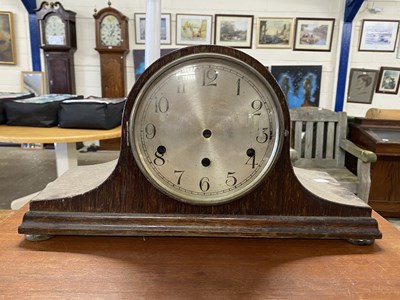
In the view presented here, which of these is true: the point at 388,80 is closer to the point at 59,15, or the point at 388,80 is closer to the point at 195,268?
the point at 59,15

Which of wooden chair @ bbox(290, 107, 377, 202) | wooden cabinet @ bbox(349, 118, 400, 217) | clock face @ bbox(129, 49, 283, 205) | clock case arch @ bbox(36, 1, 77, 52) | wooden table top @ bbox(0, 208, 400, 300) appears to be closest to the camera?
wooden table top @ bbox(0, 208, 400, 300)

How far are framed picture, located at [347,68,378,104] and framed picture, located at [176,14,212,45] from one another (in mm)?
1698

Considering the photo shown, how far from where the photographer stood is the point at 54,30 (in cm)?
374

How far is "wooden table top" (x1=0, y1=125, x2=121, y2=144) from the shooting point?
1.65 metres

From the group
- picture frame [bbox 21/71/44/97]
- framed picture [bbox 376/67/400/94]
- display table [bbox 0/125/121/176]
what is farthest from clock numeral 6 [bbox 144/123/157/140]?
framed picture [bbox 376/67/400/94]

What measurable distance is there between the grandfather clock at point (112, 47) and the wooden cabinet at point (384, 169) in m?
2.54

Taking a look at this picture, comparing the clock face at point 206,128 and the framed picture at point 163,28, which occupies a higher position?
the framed picture at point 163,28

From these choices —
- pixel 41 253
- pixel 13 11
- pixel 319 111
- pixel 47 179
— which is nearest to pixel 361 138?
pixel 319 111

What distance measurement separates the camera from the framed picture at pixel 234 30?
3880 mm

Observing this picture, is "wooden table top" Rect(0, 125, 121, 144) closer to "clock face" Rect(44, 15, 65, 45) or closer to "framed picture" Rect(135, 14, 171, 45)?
"clock face" Rect(44, 15, 65, 45)

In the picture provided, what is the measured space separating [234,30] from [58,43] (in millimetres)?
1921

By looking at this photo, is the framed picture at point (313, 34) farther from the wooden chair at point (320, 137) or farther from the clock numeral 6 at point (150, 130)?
the clock numeral 6 at point (150, 130)

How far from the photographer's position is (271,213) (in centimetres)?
70

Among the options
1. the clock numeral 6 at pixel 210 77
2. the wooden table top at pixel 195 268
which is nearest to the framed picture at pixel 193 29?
the clock numeral 6 at pixel 210 77
